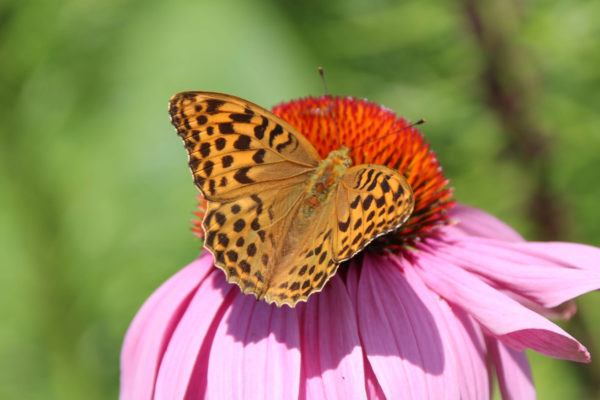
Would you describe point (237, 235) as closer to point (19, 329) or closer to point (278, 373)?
point (278, 373)

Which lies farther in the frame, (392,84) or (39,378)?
(392,84)

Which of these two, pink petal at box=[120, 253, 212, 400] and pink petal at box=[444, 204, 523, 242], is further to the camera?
pink petal at box=[444, 204, 523, 242]

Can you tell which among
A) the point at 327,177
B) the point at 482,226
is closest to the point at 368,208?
the point at 327,177

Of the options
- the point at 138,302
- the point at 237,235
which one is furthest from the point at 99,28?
the point at 237,235

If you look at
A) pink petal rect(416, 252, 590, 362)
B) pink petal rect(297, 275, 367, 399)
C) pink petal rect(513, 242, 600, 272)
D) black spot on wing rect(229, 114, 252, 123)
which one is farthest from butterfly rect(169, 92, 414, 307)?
pink petal rect(513, 242, 600, 272)

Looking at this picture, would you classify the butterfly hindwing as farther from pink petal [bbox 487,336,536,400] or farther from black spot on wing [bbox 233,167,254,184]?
pink petal [bbox 487,336,536,400]

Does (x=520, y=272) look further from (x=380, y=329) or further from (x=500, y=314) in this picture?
(x=380, y=329)

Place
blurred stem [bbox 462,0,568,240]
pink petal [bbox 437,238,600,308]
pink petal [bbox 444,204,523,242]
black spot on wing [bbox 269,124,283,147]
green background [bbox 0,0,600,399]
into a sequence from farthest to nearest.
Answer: green background [bbox 0,0,600,399]
blurred stem [bbox 462,0,568,240]
pink petal [bbox 444,204,523,242]
black spot on wing [bbox 269,124,283,147]
pink petal [bbox 437,238,600,308]
